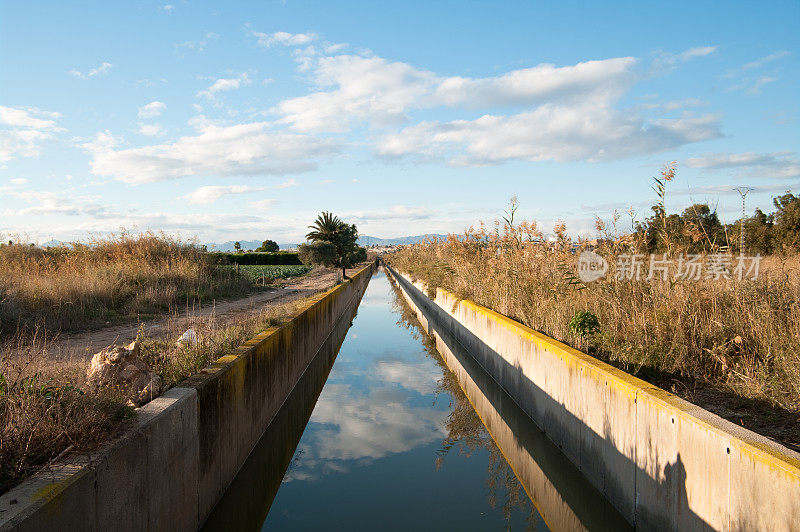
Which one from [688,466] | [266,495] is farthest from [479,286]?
[688,466]

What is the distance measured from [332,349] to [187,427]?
968 centimetres

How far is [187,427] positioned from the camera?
4035 mm

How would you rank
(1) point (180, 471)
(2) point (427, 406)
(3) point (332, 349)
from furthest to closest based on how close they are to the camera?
(3) point (332, 349), (2) point (427, 406), (1) point (180, 471)

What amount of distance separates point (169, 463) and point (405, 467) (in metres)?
3.24

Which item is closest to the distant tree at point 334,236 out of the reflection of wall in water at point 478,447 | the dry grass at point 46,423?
the reflection of wall in water at point 478,447

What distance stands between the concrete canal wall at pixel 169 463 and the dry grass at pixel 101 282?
13.1ft

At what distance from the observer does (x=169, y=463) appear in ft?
12.0

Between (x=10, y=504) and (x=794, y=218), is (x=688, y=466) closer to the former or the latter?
(x=10, y=504)

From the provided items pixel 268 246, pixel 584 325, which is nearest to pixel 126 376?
pixel 584 325

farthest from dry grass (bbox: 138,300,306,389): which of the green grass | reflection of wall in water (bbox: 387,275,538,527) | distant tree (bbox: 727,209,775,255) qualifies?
distant tree (bbox: 727,209,775,255)

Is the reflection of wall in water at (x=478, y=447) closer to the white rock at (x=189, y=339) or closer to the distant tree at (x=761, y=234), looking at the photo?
the white rock at (x=189, y=339)

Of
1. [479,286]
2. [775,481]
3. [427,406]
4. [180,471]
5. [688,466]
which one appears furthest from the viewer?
[479,286]

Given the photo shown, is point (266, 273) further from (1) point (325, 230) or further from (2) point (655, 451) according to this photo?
(2) point (655, 451)

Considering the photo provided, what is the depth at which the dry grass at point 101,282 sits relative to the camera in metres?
9.60
